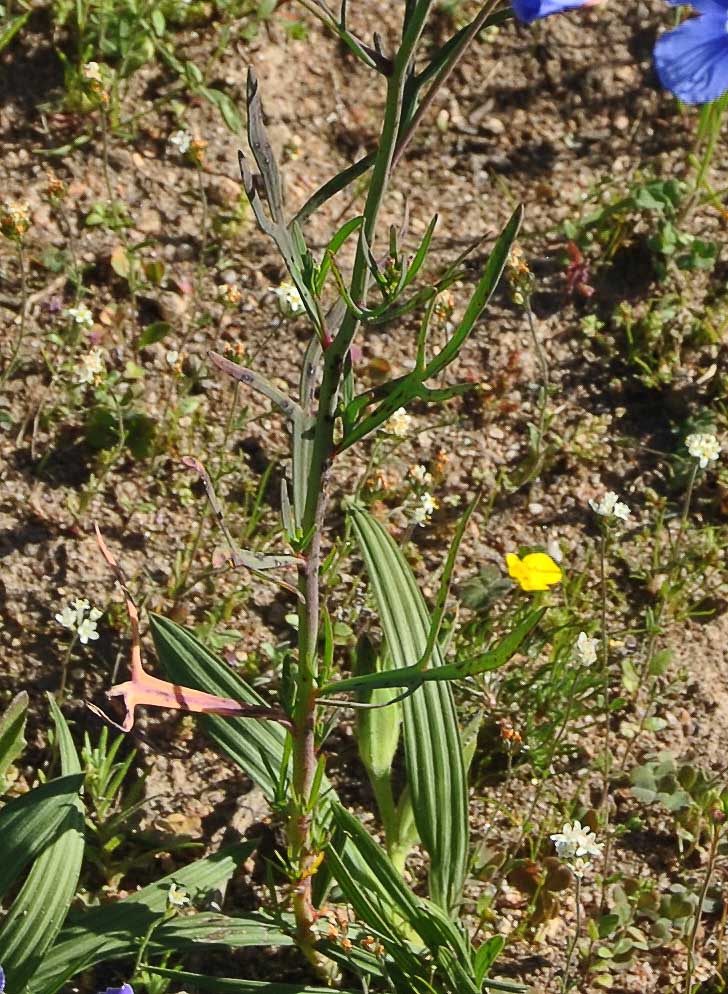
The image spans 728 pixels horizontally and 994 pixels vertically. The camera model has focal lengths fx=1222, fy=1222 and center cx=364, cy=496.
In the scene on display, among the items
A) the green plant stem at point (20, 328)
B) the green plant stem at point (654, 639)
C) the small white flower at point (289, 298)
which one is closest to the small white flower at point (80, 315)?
the green plant stem at point (20, 328)

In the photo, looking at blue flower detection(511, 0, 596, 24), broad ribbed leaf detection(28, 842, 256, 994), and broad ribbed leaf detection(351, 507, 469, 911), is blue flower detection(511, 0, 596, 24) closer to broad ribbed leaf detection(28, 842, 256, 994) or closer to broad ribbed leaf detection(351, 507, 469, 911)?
broad ribbed leaf detection(351, 507, 469, 911)

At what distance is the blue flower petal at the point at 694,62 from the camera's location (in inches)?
56.3

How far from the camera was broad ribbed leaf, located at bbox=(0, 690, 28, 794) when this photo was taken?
213 centimetres

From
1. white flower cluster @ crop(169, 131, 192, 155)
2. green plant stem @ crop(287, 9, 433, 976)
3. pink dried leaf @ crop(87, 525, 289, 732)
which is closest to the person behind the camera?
green plant stem @ crop(287, 9, 433, 976)

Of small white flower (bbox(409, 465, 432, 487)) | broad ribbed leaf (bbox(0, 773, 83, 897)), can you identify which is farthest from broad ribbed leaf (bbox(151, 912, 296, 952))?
small white flower (bbox(409, 465, 432, 487))

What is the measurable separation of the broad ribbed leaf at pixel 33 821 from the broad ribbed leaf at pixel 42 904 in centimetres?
2

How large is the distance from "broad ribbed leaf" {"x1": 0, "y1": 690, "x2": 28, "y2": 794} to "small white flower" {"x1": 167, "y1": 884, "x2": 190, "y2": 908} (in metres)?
0.38

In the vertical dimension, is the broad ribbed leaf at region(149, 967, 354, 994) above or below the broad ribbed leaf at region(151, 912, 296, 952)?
below

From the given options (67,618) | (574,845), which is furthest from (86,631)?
(574,845)

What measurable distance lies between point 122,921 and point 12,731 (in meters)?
0.39

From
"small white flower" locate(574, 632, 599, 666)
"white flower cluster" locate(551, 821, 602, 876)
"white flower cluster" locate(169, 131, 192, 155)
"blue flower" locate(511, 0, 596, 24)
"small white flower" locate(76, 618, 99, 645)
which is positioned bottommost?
"white flower cluster" locate(551, 821, 602, 876)

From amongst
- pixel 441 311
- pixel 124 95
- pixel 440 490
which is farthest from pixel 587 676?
pixel 124 95

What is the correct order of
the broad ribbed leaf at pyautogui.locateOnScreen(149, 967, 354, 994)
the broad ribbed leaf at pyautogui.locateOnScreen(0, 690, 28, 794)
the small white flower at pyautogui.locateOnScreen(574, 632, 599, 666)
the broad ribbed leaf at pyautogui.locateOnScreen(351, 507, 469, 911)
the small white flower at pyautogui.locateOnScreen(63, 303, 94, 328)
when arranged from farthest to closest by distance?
the small white flower at pyautogui.locateOnScreen(63, 303, 94, 328) < the small white flower at pyautogui.locateOnScreen(574, 632, 599, 666) < the broad ribbed leaf at pyautogui.locateOnScreen(351, 507, 469, 911) < the broad ribbed leaf at pyautogui.locateOnScreen(0, 690, 28, 794) < the broad ribbed leaf at pyautogui.locateOnScreen(149, 967, 354, 994)

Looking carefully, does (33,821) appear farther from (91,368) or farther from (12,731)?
(91,368)
